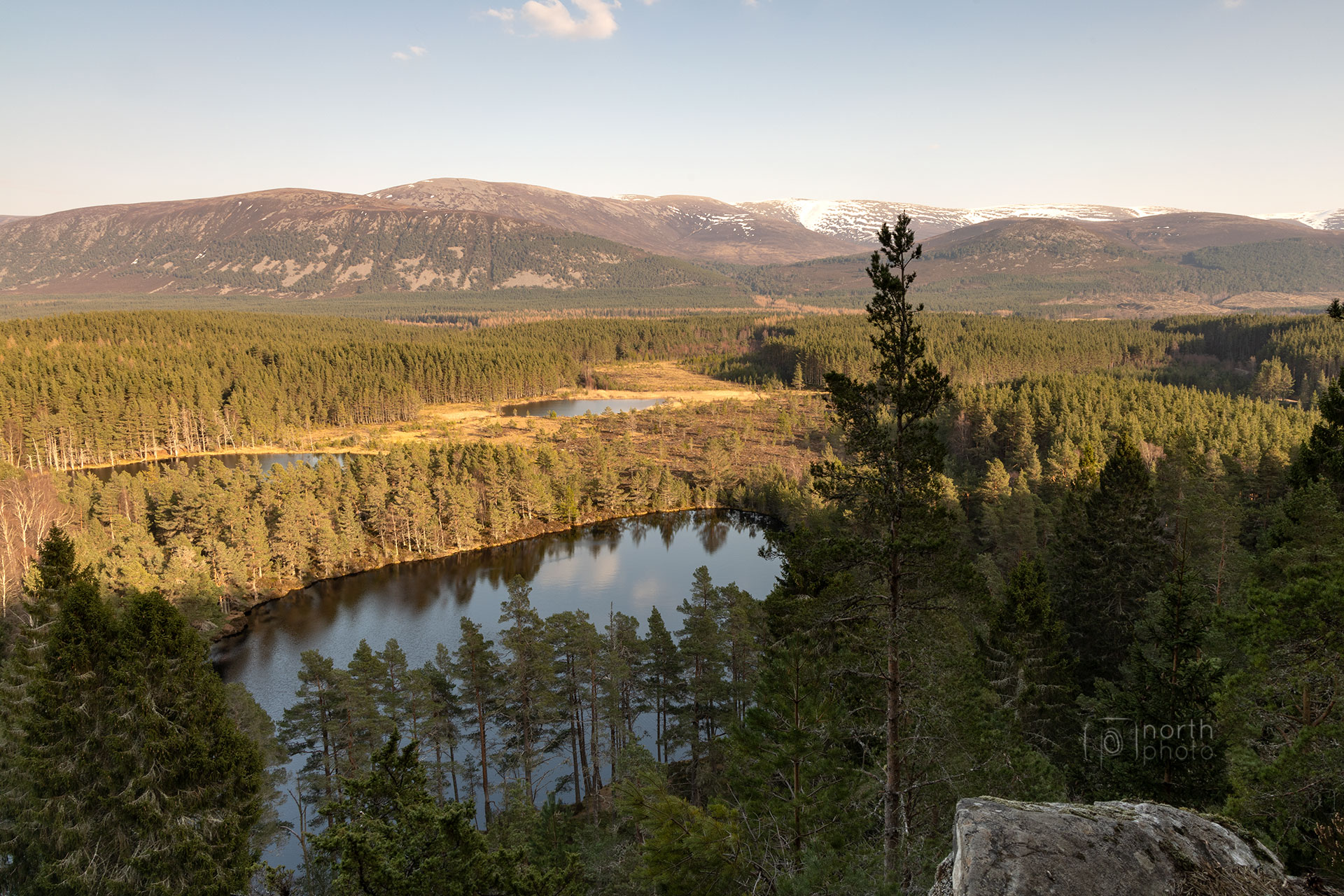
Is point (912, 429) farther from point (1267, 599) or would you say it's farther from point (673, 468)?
point (673, 468)

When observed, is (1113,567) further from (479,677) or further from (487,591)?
(487,591)

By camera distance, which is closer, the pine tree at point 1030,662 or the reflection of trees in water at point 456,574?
the pine tree at point 1030,662

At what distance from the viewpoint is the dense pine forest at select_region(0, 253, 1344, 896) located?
13625 millimetres

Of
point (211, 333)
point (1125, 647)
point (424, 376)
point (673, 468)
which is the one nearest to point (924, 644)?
point (1125, 647)

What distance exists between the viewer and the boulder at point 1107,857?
6625 millimetres

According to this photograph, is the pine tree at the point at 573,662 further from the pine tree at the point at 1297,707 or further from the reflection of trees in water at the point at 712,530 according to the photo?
the reflection of trees in water at the point at 712,530

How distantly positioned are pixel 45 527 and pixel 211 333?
153 meters

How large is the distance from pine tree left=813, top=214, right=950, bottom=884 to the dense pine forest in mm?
80

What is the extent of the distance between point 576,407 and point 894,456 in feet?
540

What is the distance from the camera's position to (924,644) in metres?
15.4

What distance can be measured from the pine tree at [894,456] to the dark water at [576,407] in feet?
464

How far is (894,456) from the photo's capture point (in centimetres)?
1448

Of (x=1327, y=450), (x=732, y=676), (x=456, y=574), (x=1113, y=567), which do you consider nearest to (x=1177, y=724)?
(x=1327, y=450)

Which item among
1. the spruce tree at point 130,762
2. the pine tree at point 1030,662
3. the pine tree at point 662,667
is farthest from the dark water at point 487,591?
the pine tree at point 1030,662
